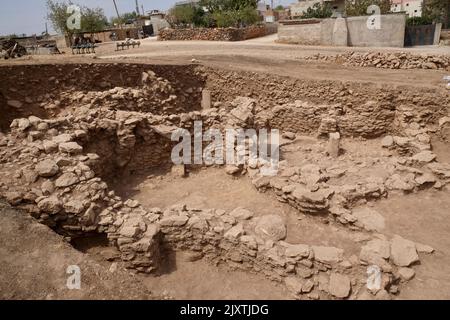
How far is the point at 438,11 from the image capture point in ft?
86.3

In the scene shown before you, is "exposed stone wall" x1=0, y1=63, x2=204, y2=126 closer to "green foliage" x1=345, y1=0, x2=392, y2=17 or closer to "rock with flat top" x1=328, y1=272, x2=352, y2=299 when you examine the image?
"rock with flat top" x1=328, y1=272, x2=352, y2=299

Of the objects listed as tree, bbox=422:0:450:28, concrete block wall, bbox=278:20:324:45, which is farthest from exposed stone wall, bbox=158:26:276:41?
tree, bbox=422:0:450:28

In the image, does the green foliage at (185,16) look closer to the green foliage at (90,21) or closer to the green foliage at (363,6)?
the green foliage at (90,21)

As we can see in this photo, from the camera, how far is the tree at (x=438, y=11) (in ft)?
80.9

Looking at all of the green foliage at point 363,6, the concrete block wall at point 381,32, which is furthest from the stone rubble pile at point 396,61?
the green foliage at point 363,6

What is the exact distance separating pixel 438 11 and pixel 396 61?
18.0 m

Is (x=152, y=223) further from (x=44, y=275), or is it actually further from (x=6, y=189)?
(x=6, y=189)

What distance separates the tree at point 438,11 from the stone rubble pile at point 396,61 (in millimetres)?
13646

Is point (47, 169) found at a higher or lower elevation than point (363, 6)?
lower

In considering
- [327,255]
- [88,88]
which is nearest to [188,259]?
[327,255]

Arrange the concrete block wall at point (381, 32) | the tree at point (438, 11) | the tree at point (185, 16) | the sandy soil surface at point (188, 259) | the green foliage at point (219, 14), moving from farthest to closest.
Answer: the tree at point (185, 16), the green foliage at point (219, 14), the tree at point (438, 11), the concrete block wall at point (381, 32), the sandy soil surface at point (188, 259)

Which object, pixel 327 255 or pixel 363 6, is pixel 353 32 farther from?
pixel 327 255

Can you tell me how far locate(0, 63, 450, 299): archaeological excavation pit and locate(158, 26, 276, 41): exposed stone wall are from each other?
41.0 ft

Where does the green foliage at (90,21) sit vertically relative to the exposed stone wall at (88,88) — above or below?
above
